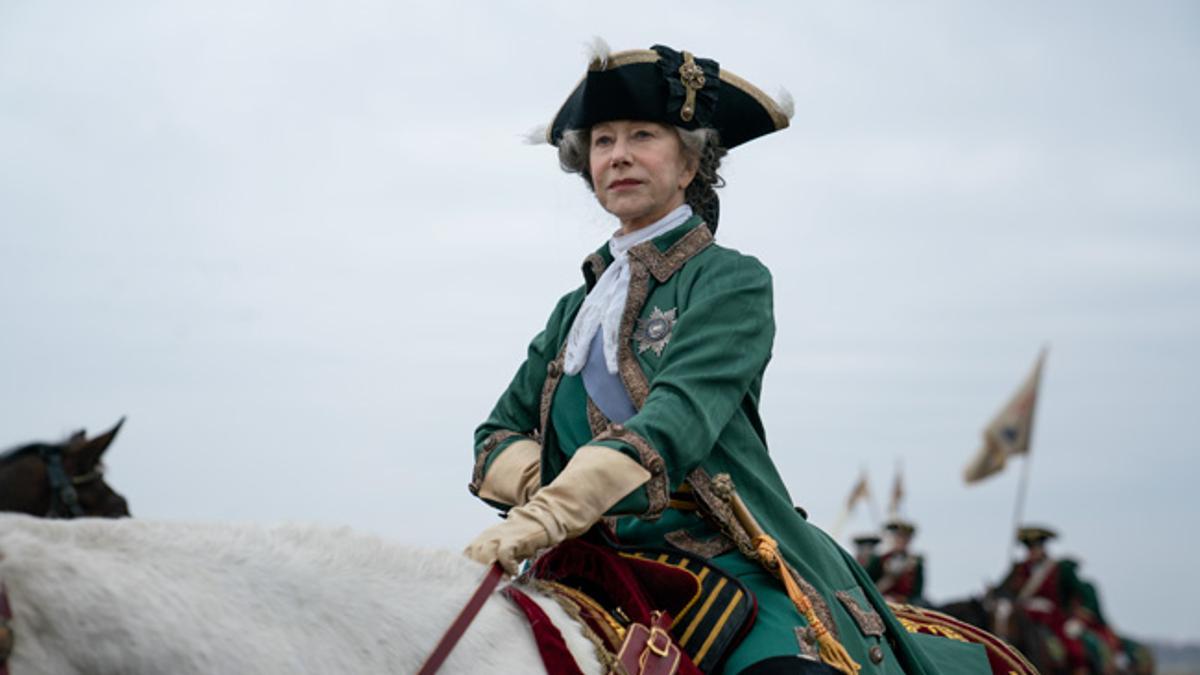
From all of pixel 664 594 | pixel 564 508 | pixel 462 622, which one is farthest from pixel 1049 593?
pixel 462 622

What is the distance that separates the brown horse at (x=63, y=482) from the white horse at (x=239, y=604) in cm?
282

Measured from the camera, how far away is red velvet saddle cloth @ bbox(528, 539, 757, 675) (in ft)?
10.7

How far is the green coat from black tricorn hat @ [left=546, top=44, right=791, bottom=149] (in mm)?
337

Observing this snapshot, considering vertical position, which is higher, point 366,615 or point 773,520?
point 773,520

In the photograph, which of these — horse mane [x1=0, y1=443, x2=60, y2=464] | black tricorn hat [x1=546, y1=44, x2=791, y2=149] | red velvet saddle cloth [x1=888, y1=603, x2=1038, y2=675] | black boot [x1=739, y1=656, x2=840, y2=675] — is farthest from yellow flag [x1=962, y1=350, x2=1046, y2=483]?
black boot [x1=739, y1=656, x2=840, y2=675]

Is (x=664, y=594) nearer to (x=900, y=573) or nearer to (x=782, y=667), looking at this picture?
(x=782, y=667)

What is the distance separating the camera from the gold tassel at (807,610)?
3416 millimetres

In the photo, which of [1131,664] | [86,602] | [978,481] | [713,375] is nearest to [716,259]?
[713,375]

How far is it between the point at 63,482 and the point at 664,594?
3830 millimetres

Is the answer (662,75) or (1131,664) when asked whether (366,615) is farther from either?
(1131,664)

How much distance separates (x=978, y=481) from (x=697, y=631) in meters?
17.2

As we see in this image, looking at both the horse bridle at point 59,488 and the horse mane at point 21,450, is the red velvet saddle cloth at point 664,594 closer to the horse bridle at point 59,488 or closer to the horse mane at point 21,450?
the horse mane at point 21,450

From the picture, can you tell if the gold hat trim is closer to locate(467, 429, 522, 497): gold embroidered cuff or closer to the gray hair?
the gray hair

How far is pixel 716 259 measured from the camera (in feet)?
12.3
